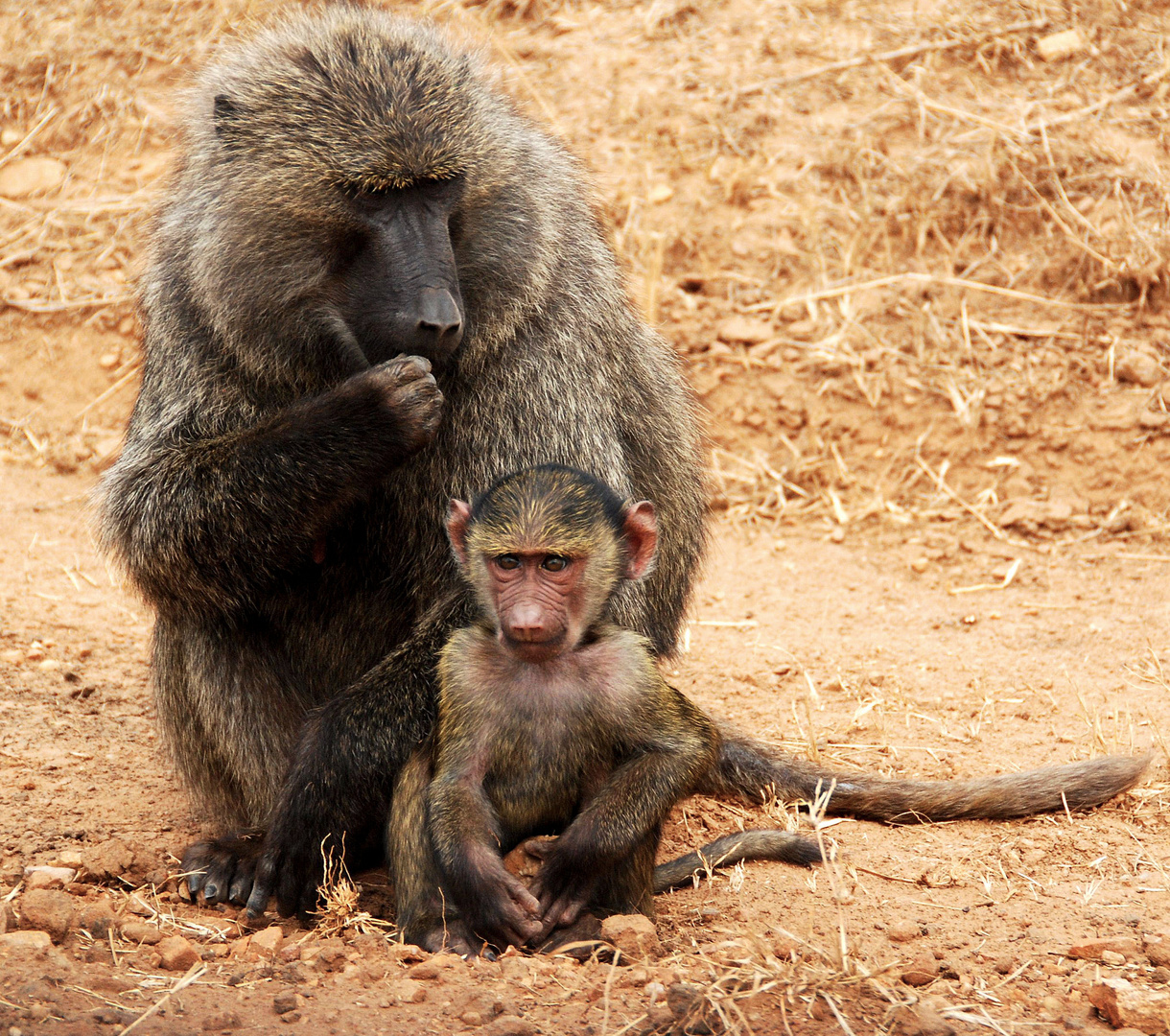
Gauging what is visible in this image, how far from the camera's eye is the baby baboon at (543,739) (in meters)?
2.86

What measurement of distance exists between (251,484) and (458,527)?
0.48 m

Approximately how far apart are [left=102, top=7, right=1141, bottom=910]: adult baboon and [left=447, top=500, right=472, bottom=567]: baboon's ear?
172mm

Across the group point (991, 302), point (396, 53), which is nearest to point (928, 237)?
point (991, 302)

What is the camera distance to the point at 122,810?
386 centimetres

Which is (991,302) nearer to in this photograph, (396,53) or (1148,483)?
(1148,483)

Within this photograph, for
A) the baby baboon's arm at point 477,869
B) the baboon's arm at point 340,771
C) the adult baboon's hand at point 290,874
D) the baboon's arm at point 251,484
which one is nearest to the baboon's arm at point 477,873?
the baby baboon's arm at point 477,869

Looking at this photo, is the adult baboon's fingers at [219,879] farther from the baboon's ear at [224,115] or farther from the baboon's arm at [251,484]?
the baboon's ear at [224,115]

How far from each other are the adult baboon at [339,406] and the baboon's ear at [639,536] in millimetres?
317

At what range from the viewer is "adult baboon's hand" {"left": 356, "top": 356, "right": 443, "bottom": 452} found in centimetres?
303

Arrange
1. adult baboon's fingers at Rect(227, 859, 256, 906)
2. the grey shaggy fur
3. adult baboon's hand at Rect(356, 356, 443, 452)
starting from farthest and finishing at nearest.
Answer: adult baboon's fingers at Rect(227, 859, 256, 906)
the grey shaggy fur
adult baboon's hand at Rect(356, 356, 443, 452)

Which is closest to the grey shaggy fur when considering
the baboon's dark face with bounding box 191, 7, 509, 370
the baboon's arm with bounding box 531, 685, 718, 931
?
the baboon's dark face with bounding box 191, 7, 509, 370

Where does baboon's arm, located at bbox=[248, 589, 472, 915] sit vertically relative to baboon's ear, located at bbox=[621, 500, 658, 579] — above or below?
below

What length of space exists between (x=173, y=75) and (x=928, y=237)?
13.5 feet

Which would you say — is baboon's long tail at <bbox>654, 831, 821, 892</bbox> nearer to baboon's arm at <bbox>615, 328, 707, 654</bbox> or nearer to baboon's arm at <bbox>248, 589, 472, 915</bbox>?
baboon's arm at <bbox>615, 328, 707, 654</bbox>
